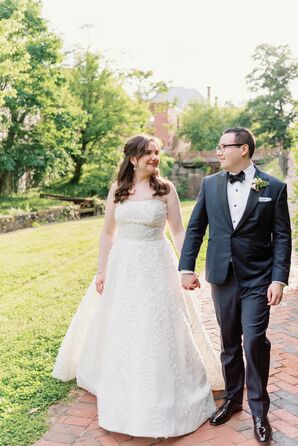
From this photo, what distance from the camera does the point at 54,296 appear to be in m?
7.33

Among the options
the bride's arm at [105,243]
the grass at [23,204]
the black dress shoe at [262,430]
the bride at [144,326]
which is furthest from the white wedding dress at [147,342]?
the grass at [23,204]

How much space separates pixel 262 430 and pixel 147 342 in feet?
3.09

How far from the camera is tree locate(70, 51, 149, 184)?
1060 inches

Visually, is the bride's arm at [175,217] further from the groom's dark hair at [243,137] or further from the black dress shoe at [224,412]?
the black dress shoe at [224,412]

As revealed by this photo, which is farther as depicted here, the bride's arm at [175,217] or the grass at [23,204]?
the grass at [23,204]

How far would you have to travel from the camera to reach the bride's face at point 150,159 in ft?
12.2

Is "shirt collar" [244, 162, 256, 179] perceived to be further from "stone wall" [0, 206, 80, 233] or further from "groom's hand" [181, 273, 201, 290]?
"stone wall" [0, 206, 80, 233]

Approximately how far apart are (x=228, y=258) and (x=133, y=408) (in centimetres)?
119

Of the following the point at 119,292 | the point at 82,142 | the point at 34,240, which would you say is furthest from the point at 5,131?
the point at 119,292

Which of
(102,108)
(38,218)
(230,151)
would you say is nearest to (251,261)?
(230,151)

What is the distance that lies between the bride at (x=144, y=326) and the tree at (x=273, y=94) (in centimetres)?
3599

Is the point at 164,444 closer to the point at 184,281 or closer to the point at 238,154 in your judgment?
the point at 184,281

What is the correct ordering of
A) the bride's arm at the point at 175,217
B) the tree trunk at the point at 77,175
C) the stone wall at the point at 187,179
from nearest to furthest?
the bride's arm at the point at 175,217 < the tree trunk at the point at 77,175 < the stone wall at the point at 187,179

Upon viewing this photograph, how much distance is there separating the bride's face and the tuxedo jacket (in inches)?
20.4
